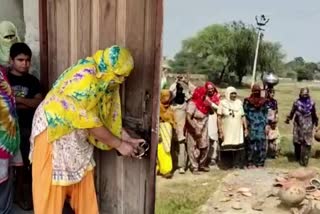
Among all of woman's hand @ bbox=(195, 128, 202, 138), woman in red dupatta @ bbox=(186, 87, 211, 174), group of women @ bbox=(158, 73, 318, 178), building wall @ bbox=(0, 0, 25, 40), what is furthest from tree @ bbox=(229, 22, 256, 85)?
building wall @ bbox=(0, 0, 25, 40)

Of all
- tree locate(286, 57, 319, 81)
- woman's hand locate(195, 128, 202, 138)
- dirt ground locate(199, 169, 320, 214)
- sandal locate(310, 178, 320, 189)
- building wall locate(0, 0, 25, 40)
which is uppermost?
building wall locate(0, 0, 25, 40)

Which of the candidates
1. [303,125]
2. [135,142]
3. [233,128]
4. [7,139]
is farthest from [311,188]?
[7,139]

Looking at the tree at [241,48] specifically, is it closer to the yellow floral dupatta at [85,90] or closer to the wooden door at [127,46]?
the wooden door at [127,46]

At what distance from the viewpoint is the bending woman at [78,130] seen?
328cm

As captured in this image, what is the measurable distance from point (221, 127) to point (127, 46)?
0.73 m

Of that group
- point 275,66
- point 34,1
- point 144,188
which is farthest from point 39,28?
point 275,66

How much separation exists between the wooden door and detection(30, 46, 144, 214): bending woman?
0.54 ft

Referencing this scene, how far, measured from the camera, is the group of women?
131 inches

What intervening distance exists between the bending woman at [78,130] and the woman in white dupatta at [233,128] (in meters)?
0.50

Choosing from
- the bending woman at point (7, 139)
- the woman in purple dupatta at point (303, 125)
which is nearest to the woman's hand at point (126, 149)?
the bending woman at point (7, 139)

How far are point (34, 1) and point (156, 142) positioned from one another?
1388 mm

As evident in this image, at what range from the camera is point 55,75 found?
4.14 metres

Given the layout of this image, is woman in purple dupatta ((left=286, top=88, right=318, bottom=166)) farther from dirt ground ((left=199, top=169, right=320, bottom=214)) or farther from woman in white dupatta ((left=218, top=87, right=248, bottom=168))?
woman in white dupatta ((left=218, top=87, right=248, bottom=168))

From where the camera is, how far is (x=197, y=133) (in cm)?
354
